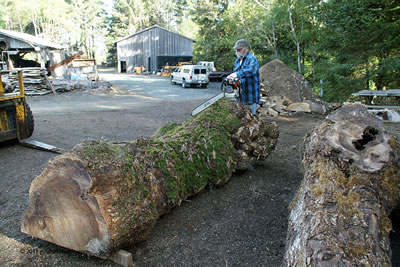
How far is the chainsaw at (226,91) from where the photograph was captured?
4.67 m

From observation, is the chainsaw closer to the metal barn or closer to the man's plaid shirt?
the man's plaid shirt

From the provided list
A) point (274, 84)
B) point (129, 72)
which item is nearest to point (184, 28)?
point (129, 72)

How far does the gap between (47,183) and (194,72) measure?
20.3 metres

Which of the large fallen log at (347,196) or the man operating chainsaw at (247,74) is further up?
the man operating chainsaw at (247,74)

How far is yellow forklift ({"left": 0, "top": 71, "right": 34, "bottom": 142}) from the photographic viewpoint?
5953mm

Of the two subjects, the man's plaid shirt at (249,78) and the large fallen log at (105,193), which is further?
the man's plaid shirt at (249,78)

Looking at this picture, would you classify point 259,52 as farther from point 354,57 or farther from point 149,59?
point 149,59

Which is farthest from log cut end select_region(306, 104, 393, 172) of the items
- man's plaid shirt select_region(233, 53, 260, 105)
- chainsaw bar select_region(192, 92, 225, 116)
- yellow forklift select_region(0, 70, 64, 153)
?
yellow forklift select_region(0, 70, 64, 153)

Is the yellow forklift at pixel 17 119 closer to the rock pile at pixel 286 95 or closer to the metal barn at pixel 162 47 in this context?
the rock pile at pixel 286 95

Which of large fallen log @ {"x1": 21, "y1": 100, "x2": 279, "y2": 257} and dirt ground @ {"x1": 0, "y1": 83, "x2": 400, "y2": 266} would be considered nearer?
large fallen log @ {"x1": 21, "y1": 100, "x2": 279, "y2": 257}

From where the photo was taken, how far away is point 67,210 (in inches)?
99.5

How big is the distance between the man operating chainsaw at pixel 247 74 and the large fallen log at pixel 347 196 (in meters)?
2.30

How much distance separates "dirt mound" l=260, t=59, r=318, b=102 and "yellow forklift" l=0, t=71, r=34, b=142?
27.7 feet

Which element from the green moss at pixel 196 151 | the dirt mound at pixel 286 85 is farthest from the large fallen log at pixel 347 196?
the dirt mound at pixel 286 85
